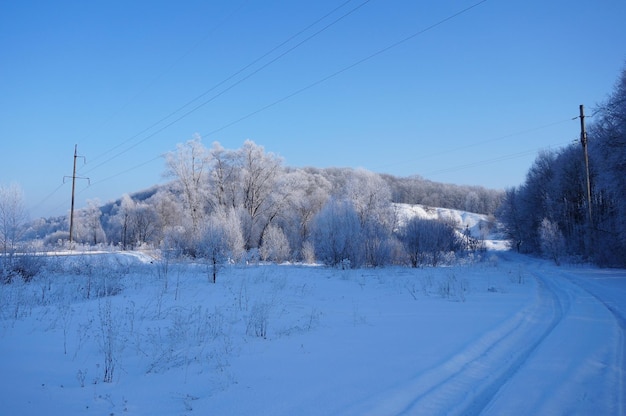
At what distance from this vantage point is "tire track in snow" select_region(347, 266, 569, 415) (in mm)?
3602

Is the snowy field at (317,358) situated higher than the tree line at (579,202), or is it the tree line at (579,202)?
the tree line at (579,202)

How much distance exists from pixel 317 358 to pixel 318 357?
5 cm

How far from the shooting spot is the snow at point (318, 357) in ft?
12.4

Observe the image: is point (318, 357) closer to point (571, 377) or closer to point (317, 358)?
point (317, 358)

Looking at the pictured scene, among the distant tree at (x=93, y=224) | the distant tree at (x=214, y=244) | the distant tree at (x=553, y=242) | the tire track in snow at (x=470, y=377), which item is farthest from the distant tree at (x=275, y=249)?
the distant tree at (x=93, y=224)

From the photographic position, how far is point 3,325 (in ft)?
23.3

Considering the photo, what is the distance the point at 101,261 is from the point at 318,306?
1322cm

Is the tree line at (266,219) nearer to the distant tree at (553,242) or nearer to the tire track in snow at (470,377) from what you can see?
the distant tree at (553,242)

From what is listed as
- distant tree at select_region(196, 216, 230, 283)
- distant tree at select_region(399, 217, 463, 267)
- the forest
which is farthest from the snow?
distant tree at select_region(399, 217, 463, 267)

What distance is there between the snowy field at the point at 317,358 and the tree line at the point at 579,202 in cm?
1546

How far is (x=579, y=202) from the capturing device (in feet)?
145

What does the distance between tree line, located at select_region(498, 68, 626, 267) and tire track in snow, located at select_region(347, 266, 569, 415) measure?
19.9m

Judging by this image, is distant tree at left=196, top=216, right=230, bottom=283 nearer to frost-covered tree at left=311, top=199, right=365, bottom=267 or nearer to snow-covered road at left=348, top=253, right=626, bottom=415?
snow-covered road at left=348, top=253, right=626, bottom=415

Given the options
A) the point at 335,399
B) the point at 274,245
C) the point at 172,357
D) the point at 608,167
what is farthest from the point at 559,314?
the point at 274,245
